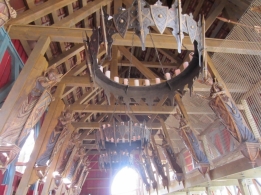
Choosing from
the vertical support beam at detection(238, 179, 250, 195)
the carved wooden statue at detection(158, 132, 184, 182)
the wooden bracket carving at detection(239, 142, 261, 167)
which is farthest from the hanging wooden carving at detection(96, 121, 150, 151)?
the wooden bracket carving at detection(239, 142, 261, 167)

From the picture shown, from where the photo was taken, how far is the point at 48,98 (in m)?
4.49

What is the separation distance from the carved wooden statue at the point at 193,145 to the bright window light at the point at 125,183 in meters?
10.6

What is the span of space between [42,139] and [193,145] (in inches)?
180

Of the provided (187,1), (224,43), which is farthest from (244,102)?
(187,1)

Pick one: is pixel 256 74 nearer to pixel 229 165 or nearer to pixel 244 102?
pixel 244 102

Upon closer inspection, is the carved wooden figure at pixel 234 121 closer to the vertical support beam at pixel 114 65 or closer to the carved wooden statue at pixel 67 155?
the vertical support beam at pixel 114 65

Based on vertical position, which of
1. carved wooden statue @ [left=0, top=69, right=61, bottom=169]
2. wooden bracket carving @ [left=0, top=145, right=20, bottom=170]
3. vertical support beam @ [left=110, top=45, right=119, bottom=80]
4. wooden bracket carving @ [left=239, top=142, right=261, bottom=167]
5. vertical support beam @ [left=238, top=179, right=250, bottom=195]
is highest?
vertical support beam @ [left=110, top=45, right=119, bottom=80]

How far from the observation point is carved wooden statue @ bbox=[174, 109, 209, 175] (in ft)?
21.4

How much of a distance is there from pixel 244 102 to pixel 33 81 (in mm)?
4788

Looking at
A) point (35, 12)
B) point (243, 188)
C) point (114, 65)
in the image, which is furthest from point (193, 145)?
point (35, 12)

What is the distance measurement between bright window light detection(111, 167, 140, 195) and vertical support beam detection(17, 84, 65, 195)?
11193 mm

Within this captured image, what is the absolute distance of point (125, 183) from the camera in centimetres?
1694

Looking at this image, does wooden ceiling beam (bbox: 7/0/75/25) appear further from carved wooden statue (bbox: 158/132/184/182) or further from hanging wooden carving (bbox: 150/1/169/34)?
carved wooden statue (bbox: 158/132/184/182)

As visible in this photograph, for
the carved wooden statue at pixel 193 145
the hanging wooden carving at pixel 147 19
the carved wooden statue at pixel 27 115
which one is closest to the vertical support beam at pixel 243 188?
the carved wooden statue at pixel 193 145
